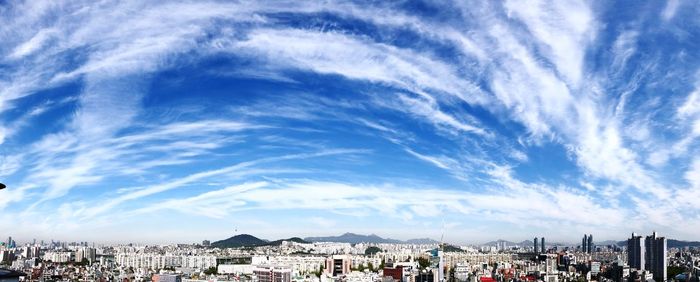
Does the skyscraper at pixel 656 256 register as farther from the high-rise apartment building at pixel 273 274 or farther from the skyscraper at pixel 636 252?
the high-rise apartment building at pixel 273 274

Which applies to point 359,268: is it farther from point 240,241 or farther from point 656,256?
point 240,241

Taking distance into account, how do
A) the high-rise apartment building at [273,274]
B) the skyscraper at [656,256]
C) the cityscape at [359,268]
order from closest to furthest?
the high-rise apartment building at [273,274] < the cityscape at [359,268] < the skyscraper at [656,256]

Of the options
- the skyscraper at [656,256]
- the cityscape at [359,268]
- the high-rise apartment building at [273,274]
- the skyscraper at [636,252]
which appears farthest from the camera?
the skyscraper at [636,252]

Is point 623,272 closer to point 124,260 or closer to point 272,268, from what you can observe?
point 272,268

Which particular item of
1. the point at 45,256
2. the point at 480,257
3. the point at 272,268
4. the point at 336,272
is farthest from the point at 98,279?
the point at 480,257

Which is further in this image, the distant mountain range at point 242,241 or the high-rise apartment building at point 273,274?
the distant mountain range at point 242,241

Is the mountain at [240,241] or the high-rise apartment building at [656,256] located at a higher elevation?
the high-rise apartment building at [656,256]

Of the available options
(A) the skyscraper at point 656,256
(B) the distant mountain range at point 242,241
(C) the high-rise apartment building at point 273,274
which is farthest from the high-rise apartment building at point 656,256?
(B) the distant mountain range at point 242,241
